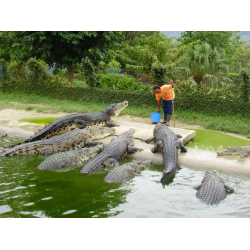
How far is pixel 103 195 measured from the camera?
13.6ft

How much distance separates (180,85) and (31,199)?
8493 mm

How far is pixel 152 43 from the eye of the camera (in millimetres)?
16094

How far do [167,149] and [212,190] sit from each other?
1687 mm

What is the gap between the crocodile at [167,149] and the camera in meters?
4.97

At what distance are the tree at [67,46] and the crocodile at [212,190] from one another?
11832 mm

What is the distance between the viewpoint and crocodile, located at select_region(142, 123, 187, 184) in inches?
196

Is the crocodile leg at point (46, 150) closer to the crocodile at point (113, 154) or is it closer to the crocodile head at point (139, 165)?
the crocodile at point (113, 154)

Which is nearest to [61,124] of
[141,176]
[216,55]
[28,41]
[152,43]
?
[141,176]

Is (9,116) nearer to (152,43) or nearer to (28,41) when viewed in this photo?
(28,41)

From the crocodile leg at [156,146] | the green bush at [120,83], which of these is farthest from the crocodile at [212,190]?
the green bush at [120,83]

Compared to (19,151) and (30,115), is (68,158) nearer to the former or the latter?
(19,151)

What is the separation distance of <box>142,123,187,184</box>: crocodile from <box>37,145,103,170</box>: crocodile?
4.53ft

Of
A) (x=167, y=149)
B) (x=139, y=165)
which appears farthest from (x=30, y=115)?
(x=167, y=149)

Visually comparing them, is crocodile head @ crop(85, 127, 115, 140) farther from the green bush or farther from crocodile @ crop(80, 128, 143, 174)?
the green bush
